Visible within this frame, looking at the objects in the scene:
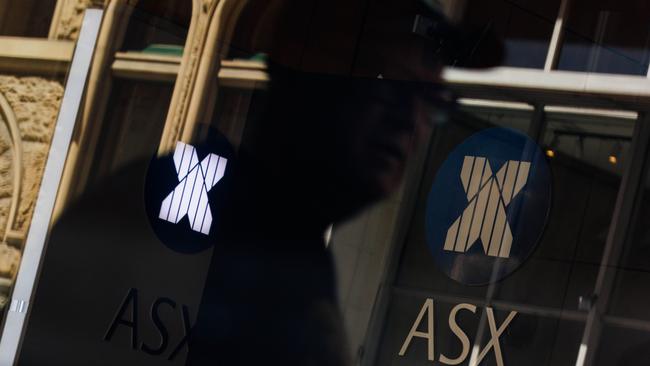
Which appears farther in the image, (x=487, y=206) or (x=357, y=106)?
(x=357, y=106)

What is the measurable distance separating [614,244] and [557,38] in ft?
3.24

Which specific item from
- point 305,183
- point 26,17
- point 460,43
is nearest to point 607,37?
point 460,43

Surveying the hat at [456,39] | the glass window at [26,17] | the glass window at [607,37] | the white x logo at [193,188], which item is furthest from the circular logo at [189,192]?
the glass window at [607,37]

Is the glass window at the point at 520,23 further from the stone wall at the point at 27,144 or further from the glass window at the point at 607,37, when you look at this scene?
the stone wall at the point at 27,144

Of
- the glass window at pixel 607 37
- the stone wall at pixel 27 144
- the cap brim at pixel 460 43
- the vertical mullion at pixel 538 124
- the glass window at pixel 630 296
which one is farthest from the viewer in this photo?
the stone wall at pixel 27 144

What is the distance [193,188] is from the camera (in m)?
6.04

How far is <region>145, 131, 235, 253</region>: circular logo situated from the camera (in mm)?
5949

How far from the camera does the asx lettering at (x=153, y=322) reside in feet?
19.2

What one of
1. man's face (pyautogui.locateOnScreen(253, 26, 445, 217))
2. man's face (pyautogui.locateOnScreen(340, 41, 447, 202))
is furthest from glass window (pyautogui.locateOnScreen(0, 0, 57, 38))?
man's face (pyautogui.locateOnScreen(340, 41, 447, 202))

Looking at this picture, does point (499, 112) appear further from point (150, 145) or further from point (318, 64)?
point (150, 145)

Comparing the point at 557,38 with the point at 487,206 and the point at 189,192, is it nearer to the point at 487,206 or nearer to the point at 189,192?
the point at 487,206

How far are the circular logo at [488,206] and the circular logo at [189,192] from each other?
1.37 meters

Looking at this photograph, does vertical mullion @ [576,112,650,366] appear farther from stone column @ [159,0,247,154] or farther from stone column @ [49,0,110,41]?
stone column @ [49,0,110,41]

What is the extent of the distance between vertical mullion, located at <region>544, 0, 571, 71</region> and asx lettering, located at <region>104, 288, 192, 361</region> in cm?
235
